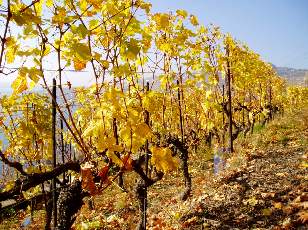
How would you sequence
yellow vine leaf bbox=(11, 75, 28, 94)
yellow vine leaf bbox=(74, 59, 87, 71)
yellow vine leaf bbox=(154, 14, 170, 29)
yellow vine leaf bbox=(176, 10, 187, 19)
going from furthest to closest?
yellow vine leaf bbox=(176, 10, 187, 19), yellow vine leaf bbox=(154, 14, 170, 29), yellow vine leaf bbox=(74, 59, 87, 71), yellow vine leaf bbox=(11, 75, 28, 94)

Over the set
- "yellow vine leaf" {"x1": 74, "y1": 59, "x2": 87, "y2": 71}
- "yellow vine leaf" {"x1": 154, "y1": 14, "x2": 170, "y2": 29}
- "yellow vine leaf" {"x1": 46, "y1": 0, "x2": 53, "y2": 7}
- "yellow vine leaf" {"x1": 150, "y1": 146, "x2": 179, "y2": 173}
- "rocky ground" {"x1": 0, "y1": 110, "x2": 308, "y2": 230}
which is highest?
"yellow vine leaf" {"x1": 154, "y1": 14, "x2": 170, "y2": 29}

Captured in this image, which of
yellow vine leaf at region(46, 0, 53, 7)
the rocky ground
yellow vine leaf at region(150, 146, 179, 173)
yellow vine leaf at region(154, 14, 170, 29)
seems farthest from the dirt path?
yellow vine leaf at region(46, 0, 53, 7)

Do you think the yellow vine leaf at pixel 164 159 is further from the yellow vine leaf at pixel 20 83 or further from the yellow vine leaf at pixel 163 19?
the yellow vine leaf at pixel 163 19

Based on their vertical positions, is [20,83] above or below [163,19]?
below

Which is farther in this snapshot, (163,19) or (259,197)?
(259,197)

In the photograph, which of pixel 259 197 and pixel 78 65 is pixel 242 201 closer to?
pixel 259 197

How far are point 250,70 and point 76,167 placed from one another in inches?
585

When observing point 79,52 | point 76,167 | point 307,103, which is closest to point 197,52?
point 76,167

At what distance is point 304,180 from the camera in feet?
28.0

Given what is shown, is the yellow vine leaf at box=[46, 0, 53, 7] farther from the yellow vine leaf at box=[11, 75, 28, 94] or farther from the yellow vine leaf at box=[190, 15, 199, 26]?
the yellow vine leaf at box=[190, 15, 199, 26]

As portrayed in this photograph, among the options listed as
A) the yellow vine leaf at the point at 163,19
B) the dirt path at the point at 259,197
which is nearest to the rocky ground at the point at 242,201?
the dirt path at the point at 259,197

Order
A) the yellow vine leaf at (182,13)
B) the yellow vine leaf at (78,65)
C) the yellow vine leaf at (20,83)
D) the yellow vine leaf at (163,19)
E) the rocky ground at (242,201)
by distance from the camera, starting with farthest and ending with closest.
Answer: the rocky ground at (242,201) → the yellow vine leaf at (182,13) → the yellow vine leaf at (163,19) → the yellow vine leaf at (78,65) → the yellow vine leaf at (20,83)

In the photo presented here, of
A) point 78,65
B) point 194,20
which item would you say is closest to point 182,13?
point 194,20

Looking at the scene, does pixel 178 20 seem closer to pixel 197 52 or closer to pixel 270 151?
pixel 197 52
